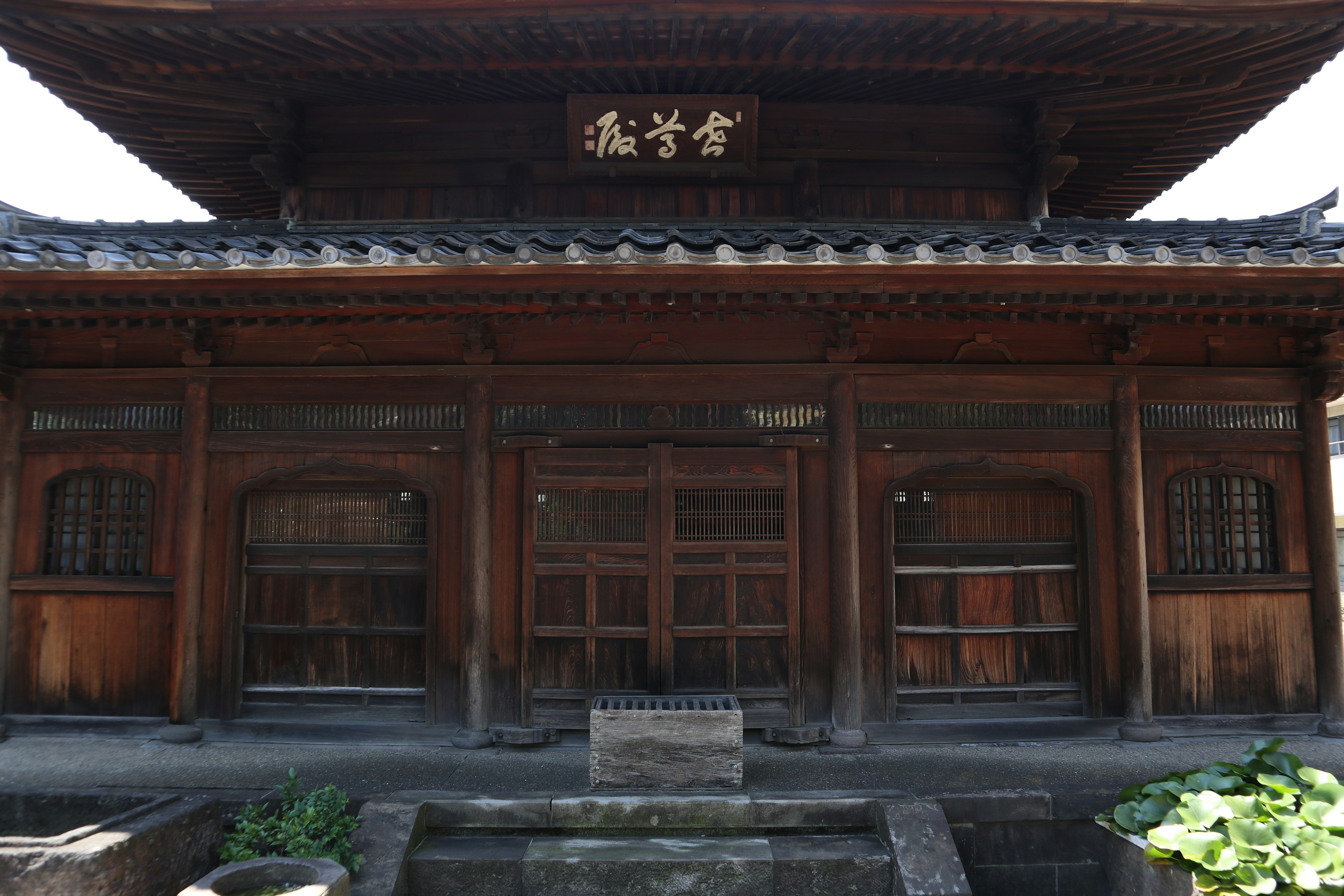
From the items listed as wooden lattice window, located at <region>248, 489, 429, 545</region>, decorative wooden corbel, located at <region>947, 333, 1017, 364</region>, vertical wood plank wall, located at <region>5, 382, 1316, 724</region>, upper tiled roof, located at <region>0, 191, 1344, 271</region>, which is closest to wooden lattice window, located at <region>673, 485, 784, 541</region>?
vertical wood plank wall, located at <region>5, 382, 1316, 724</region>

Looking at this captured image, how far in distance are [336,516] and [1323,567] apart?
347 inches

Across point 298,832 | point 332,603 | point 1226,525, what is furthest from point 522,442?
point 1226,525

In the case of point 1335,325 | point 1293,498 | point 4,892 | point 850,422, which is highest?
point 1335,325

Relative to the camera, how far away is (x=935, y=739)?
6164 mm

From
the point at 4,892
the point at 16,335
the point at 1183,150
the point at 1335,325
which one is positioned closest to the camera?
the point at 4,892

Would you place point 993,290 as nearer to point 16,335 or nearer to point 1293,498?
point 1293,498

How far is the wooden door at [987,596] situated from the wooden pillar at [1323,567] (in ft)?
6.79

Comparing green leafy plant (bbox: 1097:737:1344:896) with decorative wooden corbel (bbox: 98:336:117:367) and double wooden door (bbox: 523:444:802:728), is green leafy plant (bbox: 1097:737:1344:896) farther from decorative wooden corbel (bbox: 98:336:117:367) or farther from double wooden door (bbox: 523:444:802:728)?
decorative wooden corbel (bbox: 98:336:117:367)

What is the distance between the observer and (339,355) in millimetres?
6410

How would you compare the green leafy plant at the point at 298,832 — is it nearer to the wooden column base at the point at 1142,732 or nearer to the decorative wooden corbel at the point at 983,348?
the decorative wooden corbel at the point at 983,348

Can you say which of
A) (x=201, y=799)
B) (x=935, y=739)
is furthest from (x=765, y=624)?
(x=201, y=799)

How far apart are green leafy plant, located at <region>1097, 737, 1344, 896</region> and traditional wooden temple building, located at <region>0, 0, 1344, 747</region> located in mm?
1580

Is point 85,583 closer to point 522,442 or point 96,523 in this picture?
point 96,523

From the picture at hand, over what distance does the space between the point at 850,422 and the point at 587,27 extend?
13.5ft
